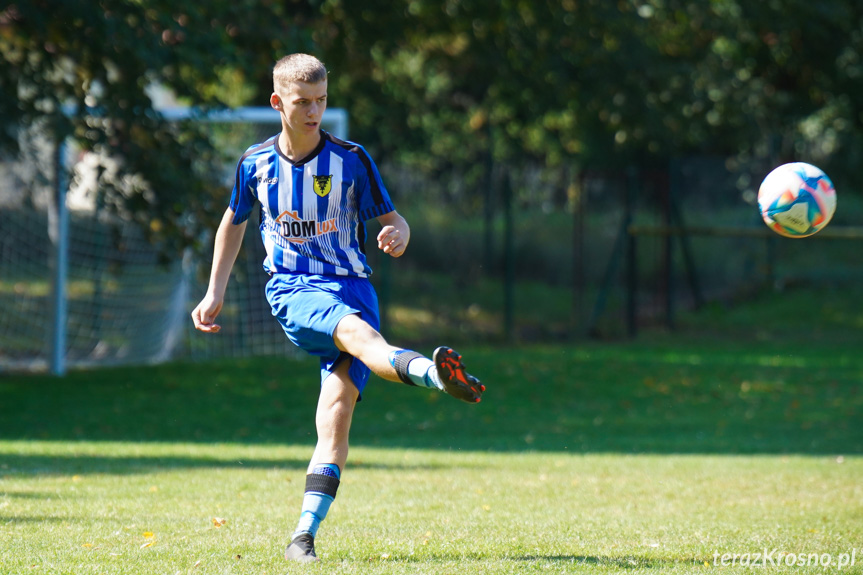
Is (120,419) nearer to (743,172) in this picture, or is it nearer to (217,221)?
(217,221)

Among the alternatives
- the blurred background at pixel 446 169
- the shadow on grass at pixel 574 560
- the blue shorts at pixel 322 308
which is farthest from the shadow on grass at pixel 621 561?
the blurred background at pixel 446 169

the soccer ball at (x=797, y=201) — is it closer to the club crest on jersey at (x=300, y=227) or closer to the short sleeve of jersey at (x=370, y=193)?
the short sleeve of jersey at (x=370, y=193)

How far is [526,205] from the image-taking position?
1859cm

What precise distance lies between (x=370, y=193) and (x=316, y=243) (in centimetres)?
34

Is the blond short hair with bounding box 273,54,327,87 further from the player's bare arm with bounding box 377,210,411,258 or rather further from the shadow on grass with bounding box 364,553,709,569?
the shadow on grass with bounding box 364,553,709,569

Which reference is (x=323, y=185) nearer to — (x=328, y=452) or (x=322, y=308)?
(x=322, y=308)

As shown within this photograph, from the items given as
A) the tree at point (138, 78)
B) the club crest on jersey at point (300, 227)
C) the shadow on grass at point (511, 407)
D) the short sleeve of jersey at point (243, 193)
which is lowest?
the shadow on grass at point (511, 407)

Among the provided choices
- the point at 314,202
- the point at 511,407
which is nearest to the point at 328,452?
the point at 314,202

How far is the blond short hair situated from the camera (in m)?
4.32

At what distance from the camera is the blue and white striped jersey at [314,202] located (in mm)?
4508

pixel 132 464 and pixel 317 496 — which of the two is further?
pixel 132 464

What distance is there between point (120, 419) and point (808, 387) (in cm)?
806

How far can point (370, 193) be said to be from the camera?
4.64 meters

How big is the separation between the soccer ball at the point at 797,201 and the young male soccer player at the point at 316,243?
7.47 ft
